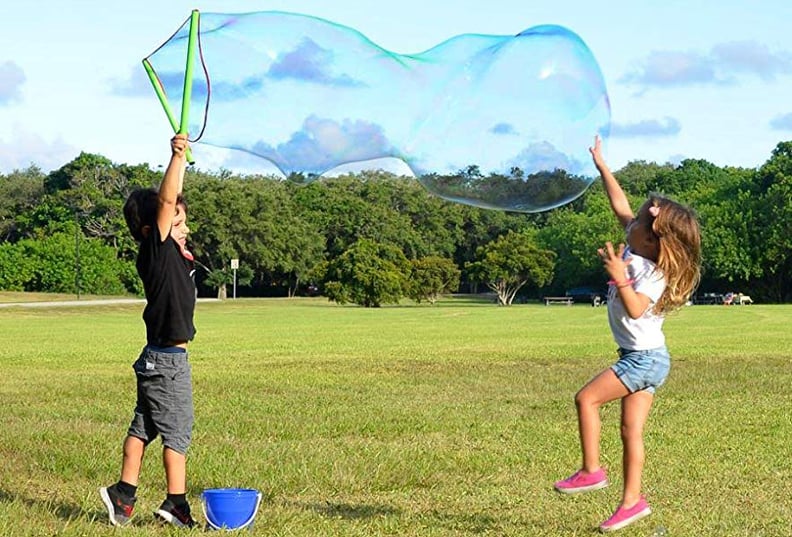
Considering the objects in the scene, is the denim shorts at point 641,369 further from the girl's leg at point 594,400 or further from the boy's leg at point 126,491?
the boy's leg at point 126,491

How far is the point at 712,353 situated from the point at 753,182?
6176cm

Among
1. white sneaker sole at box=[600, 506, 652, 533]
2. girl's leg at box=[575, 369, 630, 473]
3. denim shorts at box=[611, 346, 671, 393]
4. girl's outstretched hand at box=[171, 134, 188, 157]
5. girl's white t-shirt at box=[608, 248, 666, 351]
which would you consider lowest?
white sneaker sole at box=[600, 506, 652, 533]

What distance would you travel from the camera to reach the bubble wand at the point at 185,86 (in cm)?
579

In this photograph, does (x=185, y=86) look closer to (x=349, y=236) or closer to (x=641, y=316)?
(x=641, y=316)

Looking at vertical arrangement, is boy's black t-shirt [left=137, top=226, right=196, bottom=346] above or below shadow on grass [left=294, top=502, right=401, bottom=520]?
above

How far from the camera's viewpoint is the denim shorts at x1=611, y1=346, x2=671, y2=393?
5.77 metres

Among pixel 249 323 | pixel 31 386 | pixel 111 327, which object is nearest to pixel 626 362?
pixel 31 386

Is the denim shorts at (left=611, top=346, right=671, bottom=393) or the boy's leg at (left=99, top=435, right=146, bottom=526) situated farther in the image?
the boy's leg at (left=99, top=435, right=146, bottom=526)

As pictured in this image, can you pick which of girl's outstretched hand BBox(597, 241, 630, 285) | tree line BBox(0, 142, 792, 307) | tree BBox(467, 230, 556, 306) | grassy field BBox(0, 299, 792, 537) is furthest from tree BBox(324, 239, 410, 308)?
girl's outstretched hand BBox(597, 241, 630, 285)

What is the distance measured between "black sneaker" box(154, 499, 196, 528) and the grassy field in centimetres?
10

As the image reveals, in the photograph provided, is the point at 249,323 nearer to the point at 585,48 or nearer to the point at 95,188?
the point at 585,48

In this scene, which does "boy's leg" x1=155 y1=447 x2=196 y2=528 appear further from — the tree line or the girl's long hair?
the tree line

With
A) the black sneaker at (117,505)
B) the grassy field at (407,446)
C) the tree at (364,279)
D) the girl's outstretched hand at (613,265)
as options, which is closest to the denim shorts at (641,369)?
the girl's outstretched hand at (613,265)

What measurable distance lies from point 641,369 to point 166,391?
234cm
